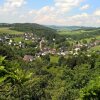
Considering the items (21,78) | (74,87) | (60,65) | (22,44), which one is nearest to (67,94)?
(74,87)

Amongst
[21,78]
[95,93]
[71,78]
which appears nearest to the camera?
[21,78]

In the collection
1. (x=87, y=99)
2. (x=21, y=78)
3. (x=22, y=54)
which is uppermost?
(x=21, y=78)

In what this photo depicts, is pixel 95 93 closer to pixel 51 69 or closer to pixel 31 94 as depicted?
pixel 31 94

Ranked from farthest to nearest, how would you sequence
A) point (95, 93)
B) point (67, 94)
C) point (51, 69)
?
point (51, 69), point (67, 94), point (95, 93)

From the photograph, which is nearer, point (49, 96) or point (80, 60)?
point (49, 96)

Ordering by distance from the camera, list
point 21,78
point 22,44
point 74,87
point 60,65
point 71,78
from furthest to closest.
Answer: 1. point 22,44
2. point 60,65
3. point 71,78
4. point 74,87
5. point 21,78

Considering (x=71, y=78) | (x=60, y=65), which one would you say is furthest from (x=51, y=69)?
(x=71, y=78)

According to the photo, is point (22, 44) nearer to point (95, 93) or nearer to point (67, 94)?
point (67, 94)

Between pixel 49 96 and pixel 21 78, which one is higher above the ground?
pixel 21 78

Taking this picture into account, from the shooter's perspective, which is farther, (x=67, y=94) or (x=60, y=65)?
(x=60, y=65)
